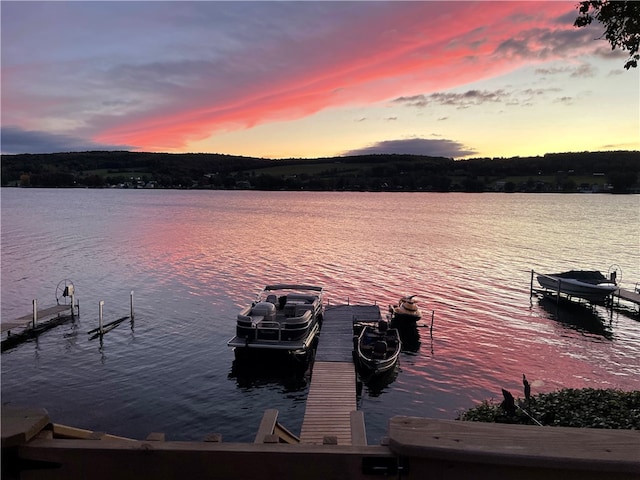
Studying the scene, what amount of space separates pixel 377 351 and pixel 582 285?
1091 inches

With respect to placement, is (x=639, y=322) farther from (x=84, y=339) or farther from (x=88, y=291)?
(x=88, y=291)

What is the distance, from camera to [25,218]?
118125 millimetres

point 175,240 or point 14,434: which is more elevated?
point 14,434

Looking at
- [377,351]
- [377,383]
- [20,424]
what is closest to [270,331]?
[377,351]

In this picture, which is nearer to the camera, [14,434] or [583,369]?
[14,434]

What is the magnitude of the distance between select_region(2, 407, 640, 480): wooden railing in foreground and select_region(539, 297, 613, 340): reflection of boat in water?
38.2 metres

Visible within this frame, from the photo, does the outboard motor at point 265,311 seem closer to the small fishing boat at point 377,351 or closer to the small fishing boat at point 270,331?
the small fishing boat at point 270,331

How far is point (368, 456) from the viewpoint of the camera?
2316 mm

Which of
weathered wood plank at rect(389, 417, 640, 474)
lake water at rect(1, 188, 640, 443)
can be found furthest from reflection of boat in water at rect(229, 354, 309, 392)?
weathered wood plank at rect(389, 417, 640, 474)

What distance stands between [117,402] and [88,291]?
84.1 feet

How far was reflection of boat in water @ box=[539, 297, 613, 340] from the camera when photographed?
36638mm

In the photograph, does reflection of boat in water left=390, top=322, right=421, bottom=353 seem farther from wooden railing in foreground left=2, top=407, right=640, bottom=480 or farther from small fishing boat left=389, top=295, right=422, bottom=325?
wooden railing in foreground left=2, top=407, right=640, bottom=480

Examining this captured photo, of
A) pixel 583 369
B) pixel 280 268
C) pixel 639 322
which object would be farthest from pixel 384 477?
pixel 280 268

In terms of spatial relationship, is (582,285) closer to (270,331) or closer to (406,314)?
(406,314)
